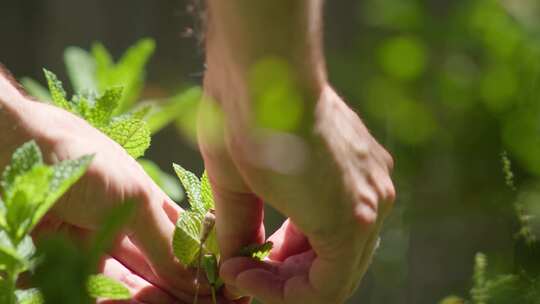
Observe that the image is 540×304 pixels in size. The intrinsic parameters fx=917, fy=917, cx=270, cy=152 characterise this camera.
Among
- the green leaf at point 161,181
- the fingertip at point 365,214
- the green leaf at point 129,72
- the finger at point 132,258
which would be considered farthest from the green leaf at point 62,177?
the green leaf at point 129,72

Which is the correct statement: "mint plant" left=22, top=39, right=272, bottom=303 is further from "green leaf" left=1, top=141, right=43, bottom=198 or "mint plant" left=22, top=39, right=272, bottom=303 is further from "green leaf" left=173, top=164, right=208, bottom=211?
"green leaf" left=1, top=141, right=43, bottom=198

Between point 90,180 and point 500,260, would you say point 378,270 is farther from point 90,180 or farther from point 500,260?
point 90,180

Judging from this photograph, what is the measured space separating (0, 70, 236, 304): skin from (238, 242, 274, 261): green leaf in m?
0.11

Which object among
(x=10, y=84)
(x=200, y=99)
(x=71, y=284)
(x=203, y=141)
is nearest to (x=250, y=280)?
(x=203, y=141)

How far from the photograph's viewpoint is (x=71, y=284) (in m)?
0.42

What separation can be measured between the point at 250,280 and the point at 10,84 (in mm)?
441

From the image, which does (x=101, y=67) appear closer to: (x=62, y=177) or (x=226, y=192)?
(x=226, y=192)

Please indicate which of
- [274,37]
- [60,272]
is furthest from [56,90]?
[60,272]

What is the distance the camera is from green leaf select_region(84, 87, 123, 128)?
1253 millimetres

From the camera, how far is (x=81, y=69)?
5.54 ft

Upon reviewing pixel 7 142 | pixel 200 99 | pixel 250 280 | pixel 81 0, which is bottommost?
pixel 81 0

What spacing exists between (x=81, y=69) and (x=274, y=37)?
3.54 feet

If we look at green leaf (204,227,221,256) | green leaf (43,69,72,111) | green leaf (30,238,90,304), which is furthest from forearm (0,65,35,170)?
green leaf (30,238,90,304)

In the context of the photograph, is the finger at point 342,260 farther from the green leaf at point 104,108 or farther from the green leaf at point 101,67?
the green leaf at point 101,67
